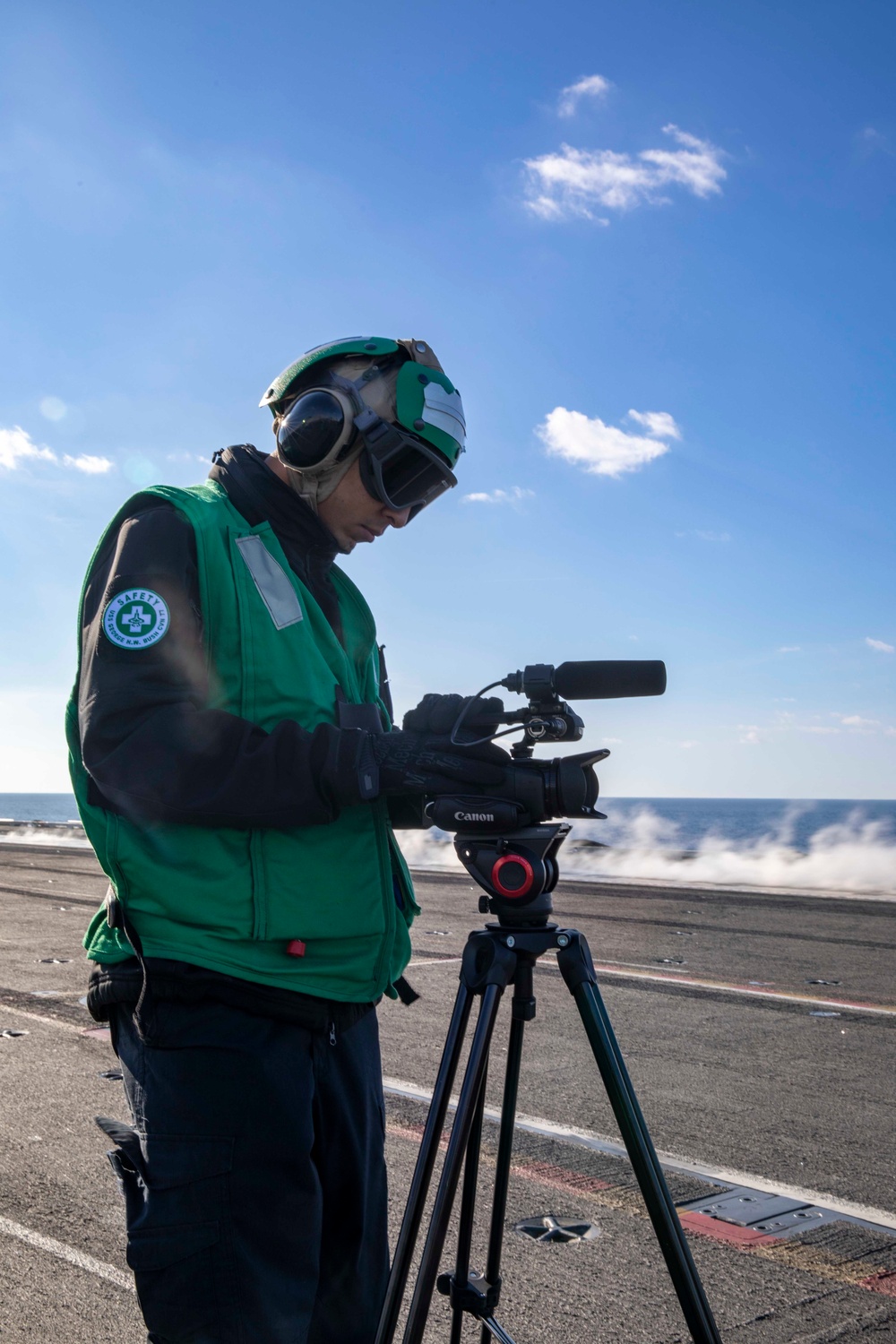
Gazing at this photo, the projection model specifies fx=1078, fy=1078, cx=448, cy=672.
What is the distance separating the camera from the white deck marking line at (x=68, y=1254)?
3.17 meters

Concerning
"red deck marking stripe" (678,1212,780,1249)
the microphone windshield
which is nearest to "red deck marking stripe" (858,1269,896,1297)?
"red deck marking stripe" (678,1212,780,1249)

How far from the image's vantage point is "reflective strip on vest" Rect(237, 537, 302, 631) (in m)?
1.94

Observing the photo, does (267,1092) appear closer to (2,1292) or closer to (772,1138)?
(2,1292)

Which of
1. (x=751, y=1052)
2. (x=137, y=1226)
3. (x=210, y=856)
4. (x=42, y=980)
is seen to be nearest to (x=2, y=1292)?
(x=137, y=1226)

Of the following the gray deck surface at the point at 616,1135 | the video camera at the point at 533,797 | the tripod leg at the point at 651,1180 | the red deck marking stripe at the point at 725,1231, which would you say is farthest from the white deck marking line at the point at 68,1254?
the video camera at the point at 533,797

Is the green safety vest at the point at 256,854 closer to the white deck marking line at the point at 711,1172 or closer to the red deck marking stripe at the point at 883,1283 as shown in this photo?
the white deck marking line at the point at 711,1172

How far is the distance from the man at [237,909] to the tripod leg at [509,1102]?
254 millimetres

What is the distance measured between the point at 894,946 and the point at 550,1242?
815 centimetres

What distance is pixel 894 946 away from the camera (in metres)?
10.5

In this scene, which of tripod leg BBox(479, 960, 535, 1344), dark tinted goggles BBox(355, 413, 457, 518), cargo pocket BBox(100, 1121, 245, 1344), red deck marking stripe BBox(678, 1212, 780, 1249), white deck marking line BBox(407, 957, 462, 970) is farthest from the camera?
white deck marking line BBox(407, 957, 462, 970)

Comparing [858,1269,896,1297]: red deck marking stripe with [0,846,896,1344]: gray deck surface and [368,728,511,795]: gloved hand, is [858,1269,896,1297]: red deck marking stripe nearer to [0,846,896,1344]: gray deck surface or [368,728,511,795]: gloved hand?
[0,846,896,1344]: gray deck surface

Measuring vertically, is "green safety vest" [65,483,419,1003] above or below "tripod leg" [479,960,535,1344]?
above

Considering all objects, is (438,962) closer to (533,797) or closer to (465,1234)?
(465,1234)

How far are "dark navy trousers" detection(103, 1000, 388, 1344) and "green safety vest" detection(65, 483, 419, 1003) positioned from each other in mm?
115
